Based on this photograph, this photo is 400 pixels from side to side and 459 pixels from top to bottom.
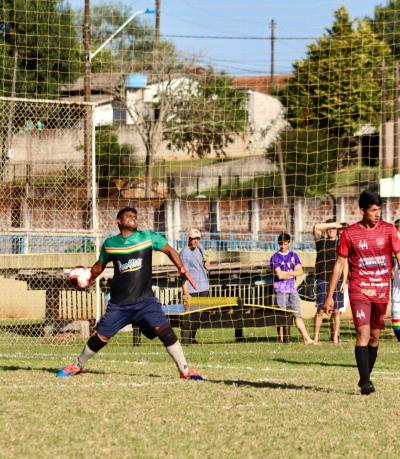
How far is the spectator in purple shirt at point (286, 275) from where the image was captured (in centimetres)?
1672

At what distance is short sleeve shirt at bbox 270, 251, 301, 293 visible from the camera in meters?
16.8

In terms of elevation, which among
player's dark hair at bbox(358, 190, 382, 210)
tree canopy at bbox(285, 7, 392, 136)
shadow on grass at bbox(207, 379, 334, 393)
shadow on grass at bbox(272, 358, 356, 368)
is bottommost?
shadow on grass at bbox(272, 358, 356, 368)

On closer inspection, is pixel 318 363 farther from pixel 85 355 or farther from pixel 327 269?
pixel 85 355

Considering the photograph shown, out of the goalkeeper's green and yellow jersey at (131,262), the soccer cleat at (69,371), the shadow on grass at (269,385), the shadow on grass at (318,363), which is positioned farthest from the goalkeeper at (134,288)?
the shadow on grass at (318,363)

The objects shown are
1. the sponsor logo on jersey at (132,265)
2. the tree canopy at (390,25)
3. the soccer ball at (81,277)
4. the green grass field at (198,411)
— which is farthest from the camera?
the tree canopy at (390,25)

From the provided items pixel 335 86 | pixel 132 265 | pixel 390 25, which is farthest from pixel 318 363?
pixel 390 25

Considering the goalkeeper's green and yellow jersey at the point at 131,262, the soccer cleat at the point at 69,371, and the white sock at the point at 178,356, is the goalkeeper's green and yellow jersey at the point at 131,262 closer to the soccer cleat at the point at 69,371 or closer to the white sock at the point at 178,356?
the white sock at the point at 178,356

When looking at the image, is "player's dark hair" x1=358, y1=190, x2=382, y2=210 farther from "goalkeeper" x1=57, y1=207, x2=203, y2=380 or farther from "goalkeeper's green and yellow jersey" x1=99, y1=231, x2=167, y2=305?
"goalkeeper's green and yellow jersey" x1=99, y1=231, x2=167, y2=305

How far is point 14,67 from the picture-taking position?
19703mm

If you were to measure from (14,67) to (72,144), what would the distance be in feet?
5.56

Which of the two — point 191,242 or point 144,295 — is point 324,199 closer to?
point 191,242

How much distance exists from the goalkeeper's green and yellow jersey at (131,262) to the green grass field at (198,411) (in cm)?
83

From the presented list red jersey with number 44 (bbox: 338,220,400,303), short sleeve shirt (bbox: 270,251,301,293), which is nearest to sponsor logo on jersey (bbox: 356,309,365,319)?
red jersey with number 44 (bbox: 338,220,400,303)

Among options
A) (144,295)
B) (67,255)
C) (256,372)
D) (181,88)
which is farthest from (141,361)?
(181,88)
